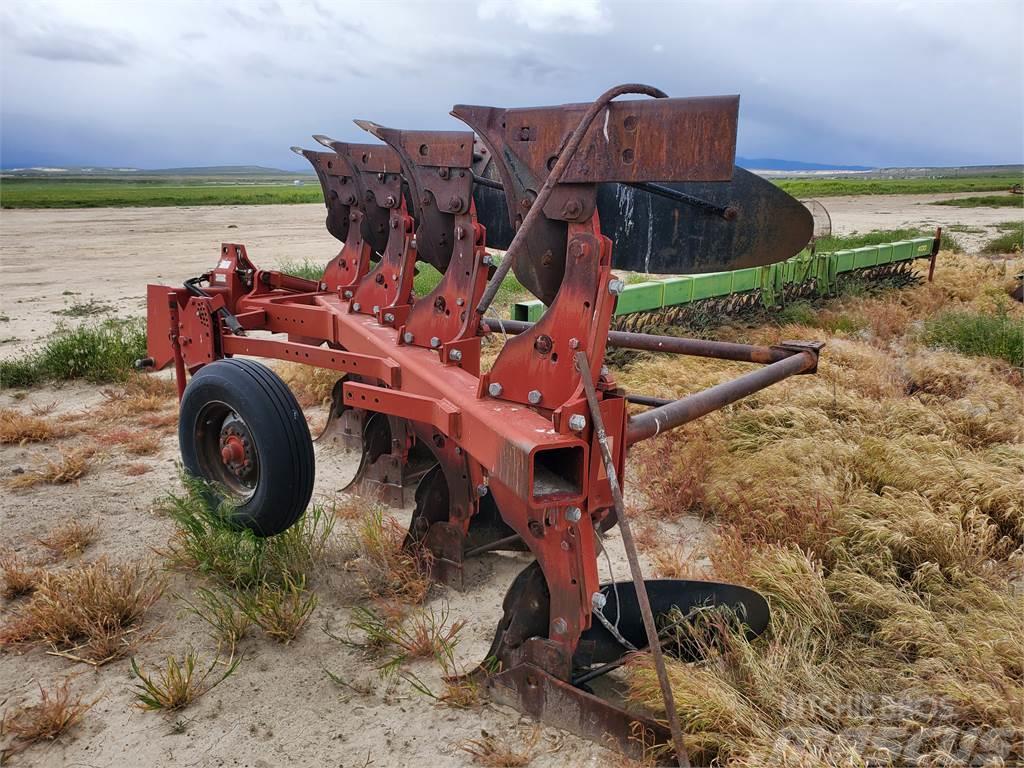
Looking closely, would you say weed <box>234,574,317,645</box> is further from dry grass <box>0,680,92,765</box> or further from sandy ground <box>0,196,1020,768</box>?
dry grass <box>0,680,92,765</box>

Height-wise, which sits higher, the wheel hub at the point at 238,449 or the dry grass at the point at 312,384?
the wheel hub at the point at 238,449

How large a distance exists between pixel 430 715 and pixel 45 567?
234 cm

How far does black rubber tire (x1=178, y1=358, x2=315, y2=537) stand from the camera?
3.58m

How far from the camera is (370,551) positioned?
3912 millimetres

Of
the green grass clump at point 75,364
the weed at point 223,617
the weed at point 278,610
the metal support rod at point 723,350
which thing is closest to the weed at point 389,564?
the weed at point 278,610

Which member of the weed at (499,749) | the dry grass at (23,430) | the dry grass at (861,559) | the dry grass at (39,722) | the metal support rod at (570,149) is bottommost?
the dry grass at (39,722)

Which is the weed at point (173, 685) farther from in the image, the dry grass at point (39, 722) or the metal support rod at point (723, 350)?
the metal support rod at point (723, 350)

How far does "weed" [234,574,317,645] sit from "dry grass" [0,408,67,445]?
3.12 metres

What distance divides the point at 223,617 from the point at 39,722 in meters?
0.74

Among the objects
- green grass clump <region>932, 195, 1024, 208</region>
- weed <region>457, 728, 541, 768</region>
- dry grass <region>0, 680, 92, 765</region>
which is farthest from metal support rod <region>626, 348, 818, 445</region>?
green grass clump <region>932, 195, 1024, 208</region>

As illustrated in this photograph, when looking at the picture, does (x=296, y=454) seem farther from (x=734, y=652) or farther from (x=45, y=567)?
(x=734, y=652)

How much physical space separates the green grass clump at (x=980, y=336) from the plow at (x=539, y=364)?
174 inches

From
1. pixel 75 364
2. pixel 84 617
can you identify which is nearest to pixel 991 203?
pixel 75 364

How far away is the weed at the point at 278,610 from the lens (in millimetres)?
3322
